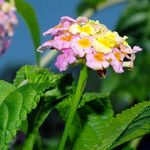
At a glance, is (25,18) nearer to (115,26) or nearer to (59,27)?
(59,27)

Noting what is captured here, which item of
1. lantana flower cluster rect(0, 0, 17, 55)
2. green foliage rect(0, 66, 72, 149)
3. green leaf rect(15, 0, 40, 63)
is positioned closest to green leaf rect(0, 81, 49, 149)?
green foliage rect(0, 66, 72, 149)

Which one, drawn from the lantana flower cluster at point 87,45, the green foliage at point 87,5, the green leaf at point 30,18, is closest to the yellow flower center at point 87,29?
the lantana flower cluster at point 87,45

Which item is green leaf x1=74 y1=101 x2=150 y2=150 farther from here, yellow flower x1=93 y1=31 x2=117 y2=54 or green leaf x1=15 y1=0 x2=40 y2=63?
green leaf x1=15 y1=0 x2=40 y2=63

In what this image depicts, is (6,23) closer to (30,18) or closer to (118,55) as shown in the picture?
(30,18)

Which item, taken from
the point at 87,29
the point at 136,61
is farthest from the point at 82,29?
the point at 136,61

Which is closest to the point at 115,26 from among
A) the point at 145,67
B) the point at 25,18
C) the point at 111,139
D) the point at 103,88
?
the point at 145,67

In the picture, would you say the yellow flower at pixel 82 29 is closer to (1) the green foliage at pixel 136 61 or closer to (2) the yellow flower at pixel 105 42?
(2) the yellow flower at pixel 105 42

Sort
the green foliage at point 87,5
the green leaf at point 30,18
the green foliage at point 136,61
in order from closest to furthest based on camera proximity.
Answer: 1. the green leaf at point 30,18
2. the green foliage at point 136,61
3. the green foliage at point 87,5
